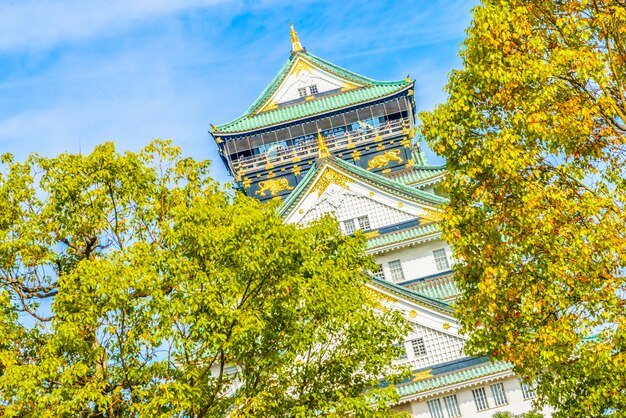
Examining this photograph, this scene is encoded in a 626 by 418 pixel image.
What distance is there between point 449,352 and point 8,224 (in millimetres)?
17686

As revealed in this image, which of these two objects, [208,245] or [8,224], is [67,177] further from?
[208,245]

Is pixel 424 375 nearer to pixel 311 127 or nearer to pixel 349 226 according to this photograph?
pixel 349 226

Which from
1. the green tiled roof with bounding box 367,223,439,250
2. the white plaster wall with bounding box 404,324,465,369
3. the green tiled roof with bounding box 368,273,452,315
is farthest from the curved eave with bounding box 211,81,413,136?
the white plaster wall with bounding box 404,324,465,369

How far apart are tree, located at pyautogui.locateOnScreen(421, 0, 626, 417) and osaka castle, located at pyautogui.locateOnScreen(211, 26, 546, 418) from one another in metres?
9.40

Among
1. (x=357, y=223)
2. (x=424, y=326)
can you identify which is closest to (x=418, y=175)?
(x=357, y=223)

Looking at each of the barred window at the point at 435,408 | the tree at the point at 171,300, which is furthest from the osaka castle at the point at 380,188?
the tree at the point at 171,300

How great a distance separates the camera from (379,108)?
39281 millimetres

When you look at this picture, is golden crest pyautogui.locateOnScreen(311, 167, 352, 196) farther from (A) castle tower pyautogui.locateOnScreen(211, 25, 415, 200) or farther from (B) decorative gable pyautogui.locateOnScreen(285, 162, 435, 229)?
(A) castle tower pyautogui.locateOnScreen(211, 25, 415, 200)

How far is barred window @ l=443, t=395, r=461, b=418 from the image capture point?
29.1 meters

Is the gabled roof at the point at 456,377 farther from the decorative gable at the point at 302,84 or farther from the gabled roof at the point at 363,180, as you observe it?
the decorative gable at the point at 302,84

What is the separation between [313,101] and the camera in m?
40.2

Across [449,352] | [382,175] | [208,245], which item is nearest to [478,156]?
[208,245]

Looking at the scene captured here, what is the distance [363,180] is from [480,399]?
1021 centimetres

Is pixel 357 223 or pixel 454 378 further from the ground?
pixel 357 223
